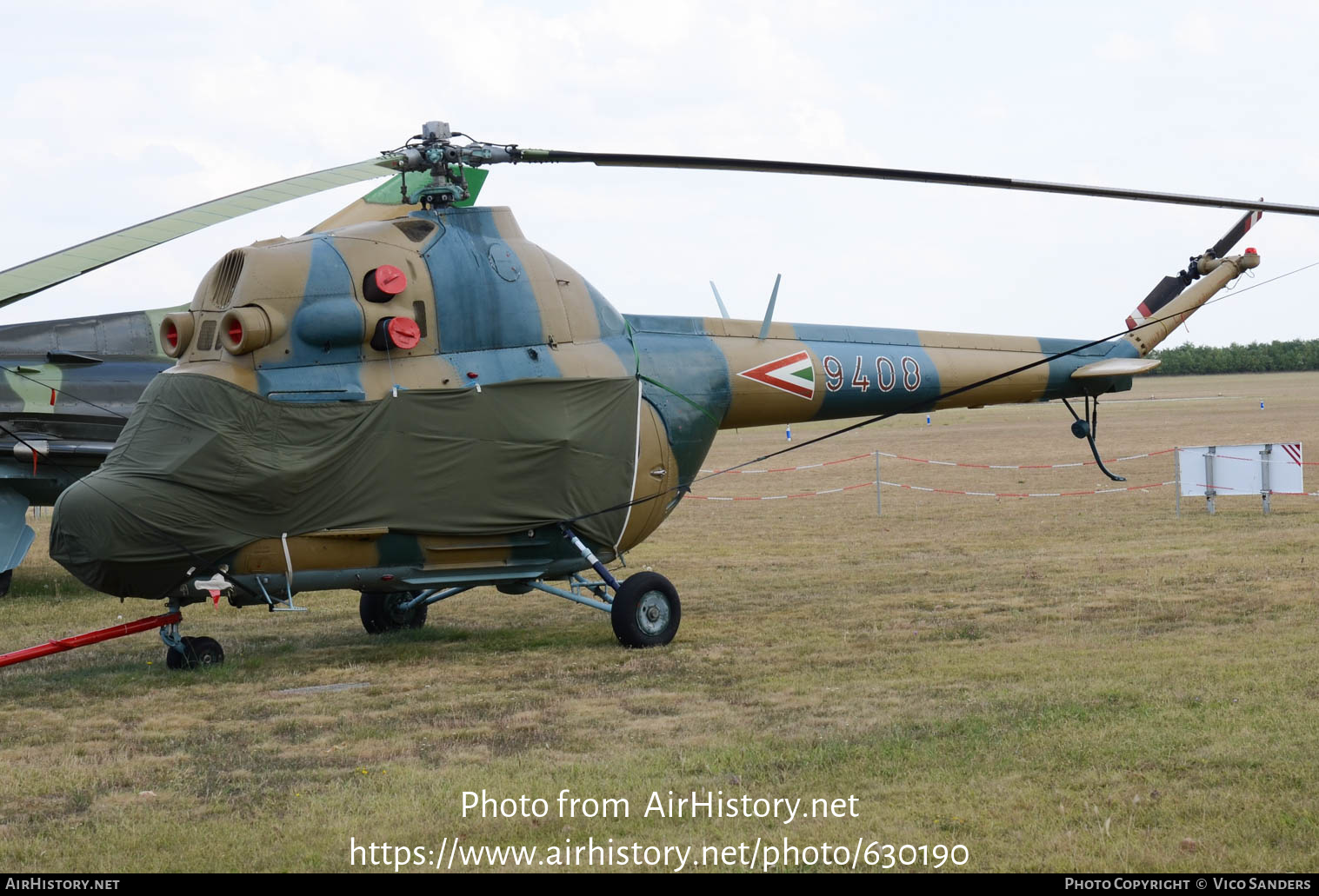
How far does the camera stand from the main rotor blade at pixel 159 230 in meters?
9.51

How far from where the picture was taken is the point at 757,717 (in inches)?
345

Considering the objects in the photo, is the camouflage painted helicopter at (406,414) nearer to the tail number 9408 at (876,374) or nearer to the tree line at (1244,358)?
the tail number 9408 at (876,374)

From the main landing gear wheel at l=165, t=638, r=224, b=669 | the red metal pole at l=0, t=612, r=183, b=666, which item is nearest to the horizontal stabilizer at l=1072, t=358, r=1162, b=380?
the main landing gear wheel at l=165, t=638, r=224, b=669

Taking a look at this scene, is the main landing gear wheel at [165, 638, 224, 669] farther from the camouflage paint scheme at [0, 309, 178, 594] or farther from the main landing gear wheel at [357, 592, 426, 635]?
the camouflage paint scheme at [0, 309, 178, 594]

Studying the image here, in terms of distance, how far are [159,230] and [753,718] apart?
598 cm

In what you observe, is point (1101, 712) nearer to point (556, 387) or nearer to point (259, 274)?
point (556, 387)

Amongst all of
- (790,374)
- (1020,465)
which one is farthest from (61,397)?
(1020,465)

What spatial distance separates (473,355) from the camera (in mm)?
11094

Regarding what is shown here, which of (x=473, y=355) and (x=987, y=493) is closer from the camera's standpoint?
(x=473, y=355)

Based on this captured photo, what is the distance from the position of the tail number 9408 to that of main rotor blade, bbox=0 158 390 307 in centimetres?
496

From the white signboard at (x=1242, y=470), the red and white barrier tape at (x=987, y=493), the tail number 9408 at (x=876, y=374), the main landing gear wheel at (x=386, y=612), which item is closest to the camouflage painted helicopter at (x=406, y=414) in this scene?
the main landing gear wheel at (x=386, y=612)

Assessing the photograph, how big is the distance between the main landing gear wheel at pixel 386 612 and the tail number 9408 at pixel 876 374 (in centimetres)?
480

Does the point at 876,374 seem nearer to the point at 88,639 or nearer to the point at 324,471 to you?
the point at 324,471
